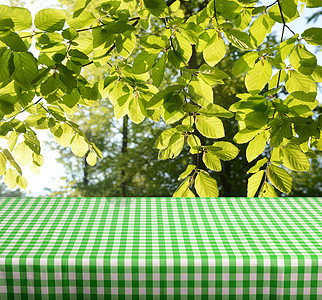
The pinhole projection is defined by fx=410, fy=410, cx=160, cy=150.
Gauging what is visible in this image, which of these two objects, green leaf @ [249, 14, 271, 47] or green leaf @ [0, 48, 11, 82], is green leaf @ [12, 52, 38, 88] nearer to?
green leaf @ [0, 48, 11, 82]

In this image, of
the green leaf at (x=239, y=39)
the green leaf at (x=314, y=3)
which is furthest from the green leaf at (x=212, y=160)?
the green leaf at (x=314, y=3)

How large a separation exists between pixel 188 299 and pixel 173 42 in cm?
78

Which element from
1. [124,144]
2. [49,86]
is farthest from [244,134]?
[124,144]

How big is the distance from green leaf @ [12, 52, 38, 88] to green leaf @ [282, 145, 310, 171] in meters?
0.84

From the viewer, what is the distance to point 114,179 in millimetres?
8078

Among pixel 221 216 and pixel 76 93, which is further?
pixel 76 93

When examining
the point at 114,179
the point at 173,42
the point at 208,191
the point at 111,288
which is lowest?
the point at 114,179

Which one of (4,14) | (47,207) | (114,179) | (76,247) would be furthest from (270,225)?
(114,179)

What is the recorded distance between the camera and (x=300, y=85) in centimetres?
129

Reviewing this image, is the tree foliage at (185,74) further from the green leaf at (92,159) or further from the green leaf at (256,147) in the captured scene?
the green leaf at (92,159)

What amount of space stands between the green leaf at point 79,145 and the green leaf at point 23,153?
0.56 feet

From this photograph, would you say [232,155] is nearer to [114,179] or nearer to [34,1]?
[114,179]

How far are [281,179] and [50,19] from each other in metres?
0.84

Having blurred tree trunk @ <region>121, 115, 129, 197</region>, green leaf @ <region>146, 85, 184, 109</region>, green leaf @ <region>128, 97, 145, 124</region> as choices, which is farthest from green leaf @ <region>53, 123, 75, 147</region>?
blurred tree trunk @ <region>121, 115, 129, 197</region>
